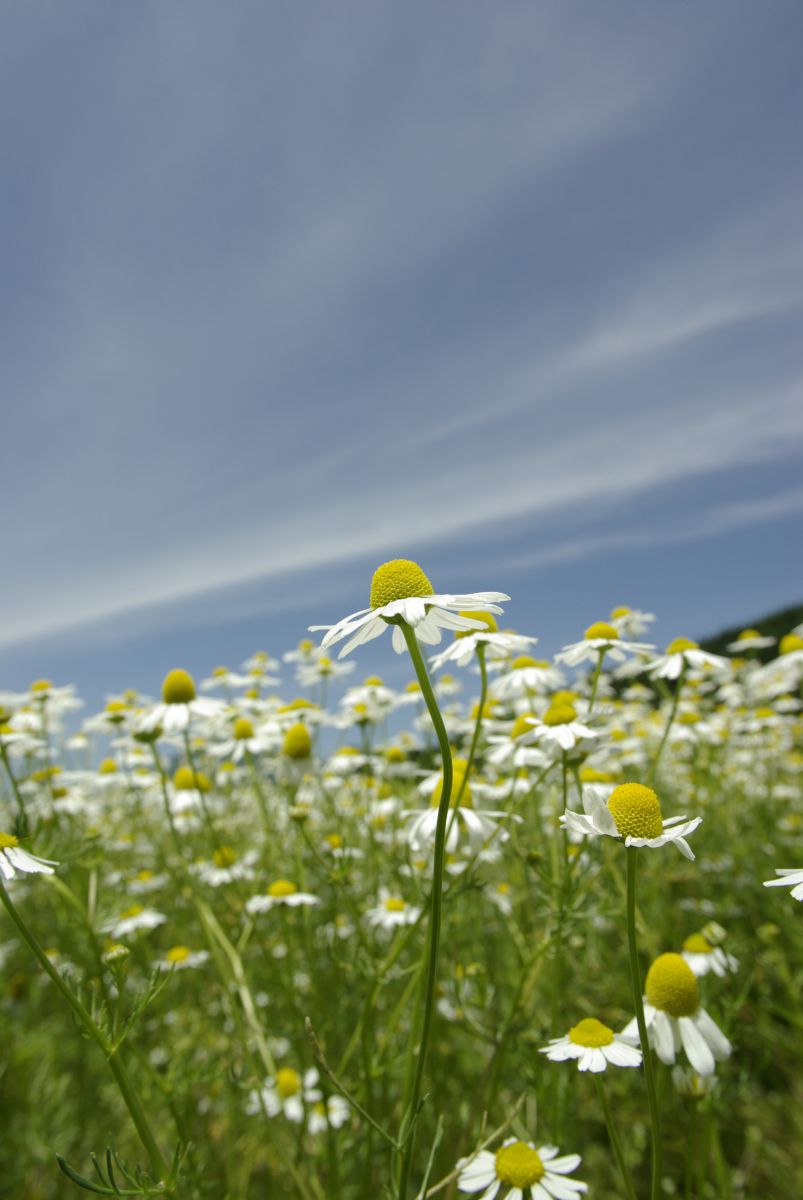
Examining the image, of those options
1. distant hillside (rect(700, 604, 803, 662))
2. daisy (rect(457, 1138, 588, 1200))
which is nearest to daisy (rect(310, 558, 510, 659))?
daisy (rect(457, 1138, 588, 1200))

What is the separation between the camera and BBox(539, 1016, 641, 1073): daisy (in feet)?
4.79

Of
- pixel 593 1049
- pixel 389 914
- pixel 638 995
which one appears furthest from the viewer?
pixel 389 914

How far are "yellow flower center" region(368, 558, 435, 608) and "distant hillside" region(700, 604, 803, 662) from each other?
12579 millimetres

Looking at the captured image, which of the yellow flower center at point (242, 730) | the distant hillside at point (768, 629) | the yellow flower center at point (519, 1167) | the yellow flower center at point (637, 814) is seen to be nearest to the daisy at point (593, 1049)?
the yellow flower center at point (519, 1167)

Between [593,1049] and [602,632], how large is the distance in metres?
1.17

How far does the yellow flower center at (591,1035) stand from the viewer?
155 centimetres

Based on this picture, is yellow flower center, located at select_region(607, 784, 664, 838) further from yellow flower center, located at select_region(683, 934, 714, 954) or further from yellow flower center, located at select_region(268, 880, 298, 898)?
yellow flower center, located at select_region(268, 880, 298, 898)

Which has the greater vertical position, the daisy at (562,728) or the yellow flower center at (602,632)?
the yellow flower center at (602,632)

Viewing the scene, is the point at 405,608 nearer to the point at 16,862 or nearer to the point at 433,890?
the point at 433,890

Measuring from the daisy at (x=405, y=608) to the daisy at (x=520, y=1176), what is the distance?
44.8 inches

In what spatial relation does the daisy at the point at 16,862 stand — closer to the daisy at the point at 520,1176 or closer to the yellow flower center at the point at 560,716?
the daisy at the point at 520,1176

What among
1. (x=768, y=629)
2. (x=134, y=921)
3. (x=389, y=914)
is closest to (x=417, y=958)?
(x=389, y=914)

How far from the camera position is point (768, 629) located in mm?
13773

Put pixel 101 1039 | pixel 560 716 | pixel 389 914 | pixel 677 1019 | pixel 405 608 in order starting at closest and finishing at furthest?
pixel 405 608 < pixel 101 1039 < pixel 677 1019 < pixel 560 716 < pixel 389 914
